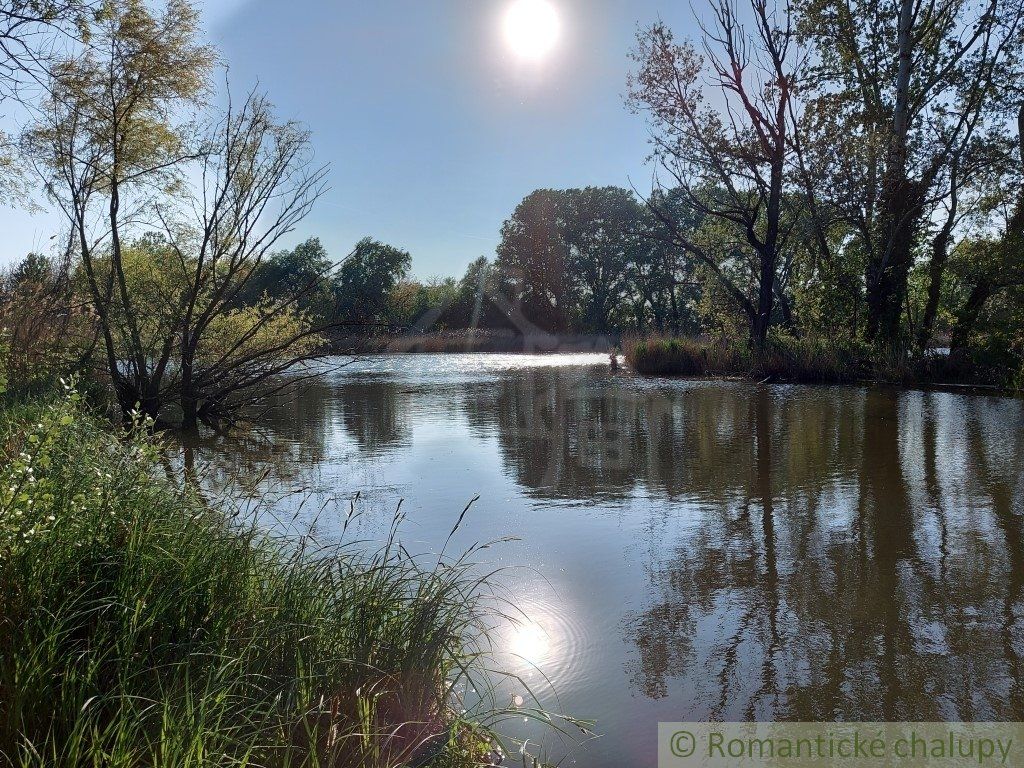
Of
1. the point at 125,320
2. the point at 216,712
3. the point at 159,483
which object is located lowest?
the point at 216,712

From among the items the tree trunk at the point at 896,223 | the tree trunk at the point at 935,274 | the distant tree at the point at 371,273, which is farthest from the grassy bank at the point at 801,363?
the distant tree at the point at 371,273

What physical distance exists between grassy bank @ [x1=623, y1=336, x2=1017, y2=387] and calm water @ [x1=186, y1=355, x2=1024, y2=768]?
3821mm

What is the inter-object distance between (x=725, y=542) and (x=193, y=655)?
153 inches

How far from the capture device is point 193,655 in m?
2.54

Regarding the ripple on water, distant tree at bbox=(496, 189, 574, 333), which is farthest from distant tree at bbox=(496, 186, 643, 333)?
the ripple on water

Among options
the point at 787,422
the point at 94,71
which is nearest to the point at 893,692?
the point at 787,422

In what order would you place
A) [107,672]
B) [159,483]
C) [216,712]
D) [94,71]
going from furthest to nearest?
1. [94,71]
2. [159,483]
3. [107,672]
4. [216,712]

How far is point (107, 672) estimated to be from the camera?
2.47 metres

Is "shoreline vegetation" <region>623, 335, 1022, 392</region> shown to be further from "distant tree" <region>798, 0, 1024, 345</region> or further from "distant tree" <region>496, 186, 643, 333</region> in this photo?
"distant tree" <region>496, 186, 643, 333</region>

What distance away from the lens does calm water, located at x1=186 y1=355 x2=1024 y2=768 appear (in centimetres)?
321

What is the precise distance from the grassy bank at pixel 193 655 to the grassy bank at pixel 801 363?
1474 cm

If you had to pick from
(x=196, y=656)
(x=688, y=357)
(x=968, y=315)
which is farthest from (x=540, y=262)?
(x=196, y=656)

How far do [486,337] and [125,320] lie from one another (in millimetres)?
35560

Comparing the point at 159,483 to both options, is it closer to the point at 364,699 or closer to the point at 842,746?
the point at 364,699
